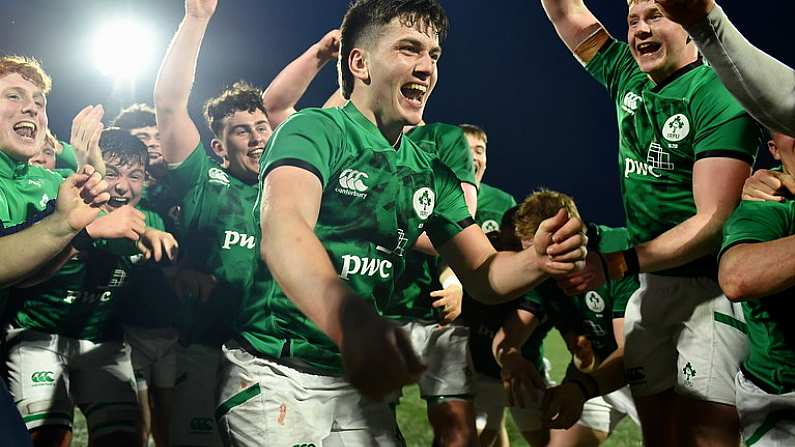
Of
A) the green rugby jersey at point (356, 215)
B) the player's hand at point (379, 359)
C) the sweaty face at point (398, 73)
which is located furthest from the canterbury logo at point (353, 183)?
the player's hand at point (379, 359)

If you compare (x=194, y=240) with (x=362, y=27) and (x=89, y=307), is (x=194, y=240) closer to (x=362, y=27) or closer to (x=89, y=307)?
(x=89, y=307)

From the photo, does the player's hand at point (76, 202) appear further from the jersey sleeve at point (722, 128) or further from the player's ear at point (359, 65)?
the jersey sleeve at point (722, 128)

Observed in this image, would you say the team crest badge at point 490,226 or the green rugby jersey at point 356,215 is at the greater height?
the green rugby jersey at point 356,215

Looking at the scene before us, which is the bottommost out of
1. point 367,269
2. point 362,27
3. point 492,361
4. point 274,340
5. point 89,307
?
point 492,361

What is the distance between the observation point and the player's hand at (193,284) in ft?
10.3

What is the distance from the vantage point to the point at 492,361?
3426mm

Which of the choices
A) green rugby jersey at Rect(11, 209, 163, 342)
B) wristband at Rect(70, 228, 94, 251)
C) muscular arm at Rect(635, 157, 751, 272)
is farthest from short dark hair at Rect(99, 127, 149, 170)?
muscular arm at Rect(635, 157, 751, 272)

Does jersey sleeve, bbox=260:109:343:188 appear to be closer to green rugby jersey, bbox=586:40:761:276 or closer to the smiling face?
the smiling face

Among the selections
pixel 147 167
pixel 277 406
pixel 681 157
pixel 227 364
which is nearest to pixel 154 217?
pixel 147 167

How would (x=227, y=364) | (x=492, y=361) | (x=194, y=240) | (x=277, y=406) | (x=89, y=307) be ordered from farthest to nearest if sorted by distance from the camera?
1. (x=492, y=361)
2. (x=194, y=240)
3. (x=89, y=307)
4. (x=227, y=364)
5. (x=277, y=406)

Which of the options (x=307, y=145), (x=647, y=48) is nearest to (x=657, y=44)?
(x=647, y=48)

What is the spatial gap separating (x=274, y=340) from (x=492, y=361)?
5.13 ft

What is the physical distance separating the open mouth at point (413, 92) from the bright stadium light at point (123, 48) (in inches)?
60.2

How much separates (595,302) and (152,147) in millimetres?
1904
